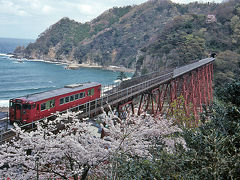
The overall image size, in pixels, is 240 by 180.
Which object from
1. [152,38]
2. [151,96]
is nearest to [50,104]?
[151,96]

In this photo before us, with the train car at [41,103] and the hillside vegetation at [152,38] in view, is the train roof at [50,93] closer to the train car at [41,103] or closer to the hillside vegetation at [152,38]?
the train car at [41,103]

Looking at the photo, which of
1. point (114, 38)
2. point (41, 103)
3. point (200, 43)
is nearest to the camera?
point (41, 103)

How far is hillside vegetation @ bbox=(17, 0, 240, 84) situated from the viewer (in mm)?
61531

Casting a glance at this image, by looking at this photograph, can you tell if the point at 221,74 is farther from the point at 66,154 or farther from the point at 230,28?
the point at 66,154

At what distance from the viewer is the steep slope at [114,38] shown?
459 ft

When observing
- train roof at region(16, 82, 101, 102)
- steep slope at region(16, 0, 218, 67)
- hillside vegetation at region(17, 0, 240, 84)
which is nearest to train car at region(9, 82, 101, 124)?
train roof at region(16, 82, 101, 102)

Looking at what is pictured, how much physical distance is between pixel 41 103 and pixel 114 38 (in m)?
148

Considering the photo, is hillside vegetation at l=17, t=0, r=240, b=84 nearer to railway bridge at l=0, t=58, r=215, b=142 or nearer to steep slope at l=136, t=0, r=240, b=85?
steep slope at l=136, t=0, r=240, b=85

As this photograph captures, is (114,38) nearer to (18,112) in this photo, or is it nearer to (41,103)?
(41,103)

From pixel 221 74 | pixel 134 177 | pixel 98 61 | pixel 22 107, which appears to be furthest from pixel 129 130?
pixel 98 61

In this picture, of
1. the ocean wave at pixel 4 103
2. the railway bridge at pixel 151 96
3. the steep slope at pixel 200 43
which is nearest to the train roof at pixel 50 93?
the railway bridge at pixel 151 96

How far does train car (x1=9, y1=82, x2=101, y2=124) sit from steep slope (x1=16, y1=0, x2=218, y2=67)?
364 feet

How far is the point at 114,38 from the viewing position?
156750 mm

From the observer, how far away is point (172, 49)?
64688mm
